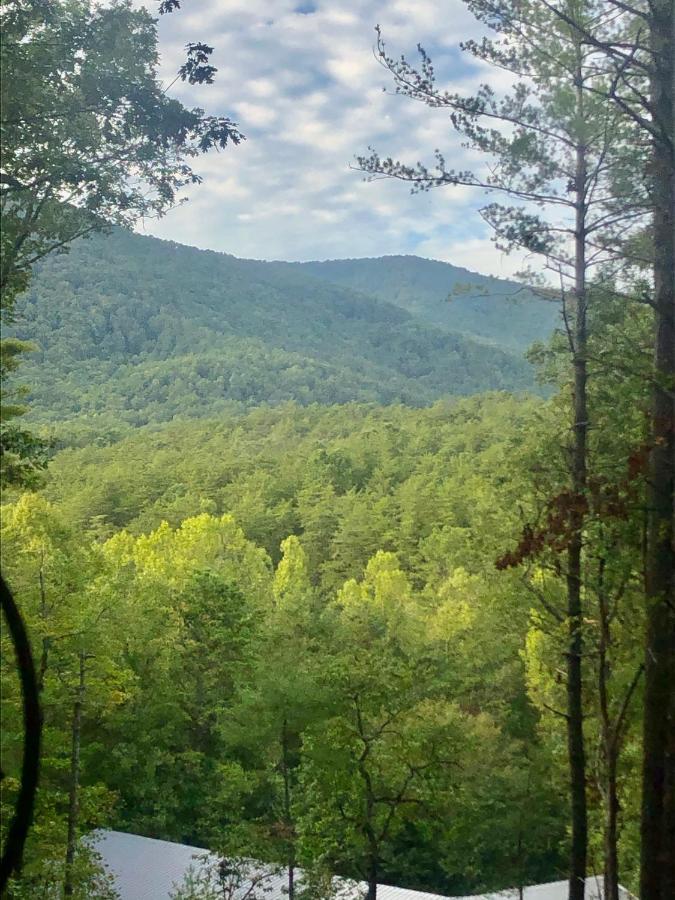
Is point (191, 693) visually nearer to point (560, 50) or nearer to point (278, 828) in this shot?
point (278, 828)

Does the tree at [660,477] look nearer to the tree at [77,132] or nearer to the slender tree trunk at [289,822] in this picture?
the tree at [77,132]

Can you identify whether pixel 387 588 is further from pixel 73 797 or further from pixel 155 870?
pixel 73 797

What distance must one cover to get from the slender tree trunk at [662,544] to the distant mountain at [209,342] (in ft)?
5.30

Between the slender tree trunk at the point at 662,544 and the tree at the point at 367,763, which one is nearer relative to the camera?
the slender tree trunk at the point at 662,544

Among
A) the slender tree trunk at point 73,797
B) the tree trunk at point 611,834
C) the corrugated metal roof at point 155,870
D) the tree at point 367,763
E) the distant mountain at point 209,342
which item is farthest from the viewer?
the tree at point 367,763

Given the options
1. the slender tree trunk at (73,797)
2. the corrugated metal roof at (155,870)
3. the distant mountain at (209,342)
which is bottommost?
the corrugated metal roof at (155,870)

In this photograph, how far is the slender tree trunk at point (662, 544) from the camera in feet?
11.0

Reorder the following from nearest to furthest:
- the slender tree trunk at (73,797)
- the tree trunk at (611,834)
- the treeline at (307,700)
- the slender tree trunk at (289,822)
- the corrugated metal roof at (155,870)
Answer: the tree trunk at (611,834) → the slender tree trunk at (73,797) → the treeline at (307,700) → the corrugated metal roof at (155,870) → the slender tree trunk at (289,822)

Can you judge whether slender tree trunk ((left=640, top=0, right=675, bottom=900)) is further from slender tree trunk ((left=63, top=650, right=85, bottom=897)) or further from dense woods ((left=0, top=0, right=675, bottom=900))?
slender tree trunk ((left=63, top=650, right=85, bottom=897))

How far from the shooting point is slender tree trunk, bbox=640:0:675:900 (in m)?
3.36

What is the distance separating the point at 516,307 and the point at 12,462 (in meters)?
3.72

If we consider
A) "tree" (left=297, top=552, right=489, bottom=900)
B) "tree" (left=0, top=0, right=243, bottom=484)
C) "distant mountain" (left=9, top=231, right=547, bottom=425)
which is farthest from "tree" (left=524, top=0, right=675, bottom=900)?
"tree" (left=297, top=552, right=489, bottom=900)

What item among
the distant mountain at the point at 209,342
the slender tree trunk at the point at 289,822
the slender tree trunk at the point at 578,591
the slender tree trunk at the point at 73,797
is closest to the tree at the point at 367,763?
the slender tree trunk at the point at 289,822

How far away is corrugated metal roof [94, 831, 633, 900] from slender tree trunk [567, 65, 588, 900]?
1099mm
